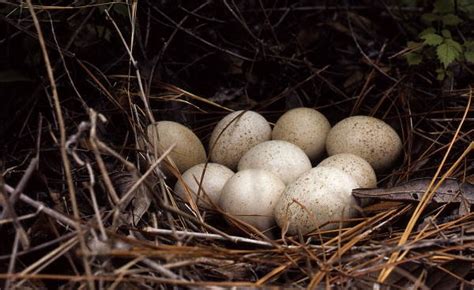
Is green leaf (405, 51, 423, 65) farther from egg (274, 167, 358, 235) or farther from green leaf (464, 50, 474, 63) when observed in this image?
egg (274, 167, 358, 235)

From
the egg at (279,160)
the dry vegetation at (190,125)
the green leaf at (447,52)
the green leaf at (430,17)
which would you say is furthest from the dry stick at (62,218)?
the green leaf at (430,17)

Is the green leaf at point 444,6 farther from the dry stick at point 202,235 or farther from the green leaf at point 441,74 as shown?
the dry stick at point 202,235

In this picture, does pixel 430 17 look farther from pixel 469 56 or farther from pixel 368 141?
pixel 368 141

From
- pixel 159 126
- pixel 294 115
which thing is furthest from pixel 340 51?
pixel 159 126

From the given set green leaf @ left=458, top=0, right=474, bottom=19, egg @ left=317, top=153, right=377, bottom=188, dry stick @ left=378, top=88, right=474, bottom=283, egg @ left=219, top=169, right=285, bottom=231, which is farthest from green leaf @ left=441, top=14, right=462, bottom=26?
egg @ left=219, top=169, right=285, bottom=231

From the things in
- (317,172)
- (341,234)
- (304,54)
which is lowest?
(341,234)

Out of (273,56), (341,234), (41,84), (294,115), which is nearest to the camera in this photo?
(341,234)

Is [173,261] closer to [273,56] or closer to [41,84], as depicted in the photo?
[41,84]

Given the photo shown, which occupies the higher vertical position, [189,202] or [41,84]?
[41,84]
